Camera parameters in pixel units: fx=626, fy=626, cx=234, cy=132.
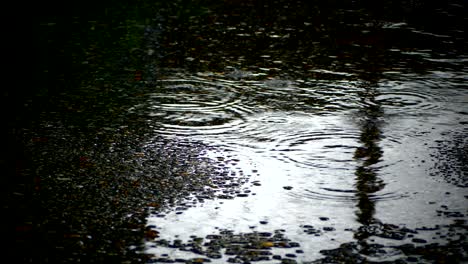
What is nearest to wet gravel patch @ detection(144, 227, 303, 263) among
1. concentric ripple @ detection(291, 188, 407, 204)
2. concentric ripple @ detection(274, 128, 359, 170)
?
concentric ripple @ detection(291, 188, 407, 204)

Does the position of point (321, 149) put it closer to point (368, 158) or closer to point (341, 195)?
point (368, 158)

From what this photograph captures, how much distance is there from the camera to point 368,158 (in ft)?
23.8

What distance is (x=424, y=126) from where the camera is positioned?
826 cm

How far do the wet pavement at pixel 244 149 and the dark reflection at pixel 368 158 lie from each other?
0.08 ft

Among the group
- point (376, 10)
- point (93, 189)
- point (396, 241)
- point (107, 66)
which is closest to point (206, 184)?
point (93, 189)

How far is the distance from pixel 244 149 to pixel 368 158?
1.47m

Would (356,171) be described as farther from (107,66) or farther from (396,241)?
(107,66)

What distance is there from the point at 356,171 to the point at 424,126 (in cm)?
184

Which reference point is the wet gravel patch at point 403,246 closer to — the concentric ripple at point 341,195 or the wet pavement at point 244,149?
the wet pavement at point 244,149

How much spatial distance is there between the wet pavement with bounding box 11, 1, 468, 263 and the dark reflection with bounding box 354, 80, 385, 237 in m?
0.03

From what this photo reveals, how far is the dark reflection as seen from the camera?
5.98 m

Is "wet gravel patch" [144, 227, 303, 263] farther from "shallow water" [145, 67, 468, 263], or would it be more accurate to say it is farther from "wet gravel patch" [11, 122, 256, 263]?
"wet gravel patch" [11, 122, 256, 263]

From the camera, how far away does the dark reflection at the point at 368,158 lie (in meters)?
5.98

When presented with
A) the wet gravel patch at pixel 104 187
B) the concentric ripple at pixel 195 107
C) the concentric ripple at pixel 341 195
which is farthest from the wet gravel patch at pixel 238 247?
the concentric ripple at pixel 195 107
